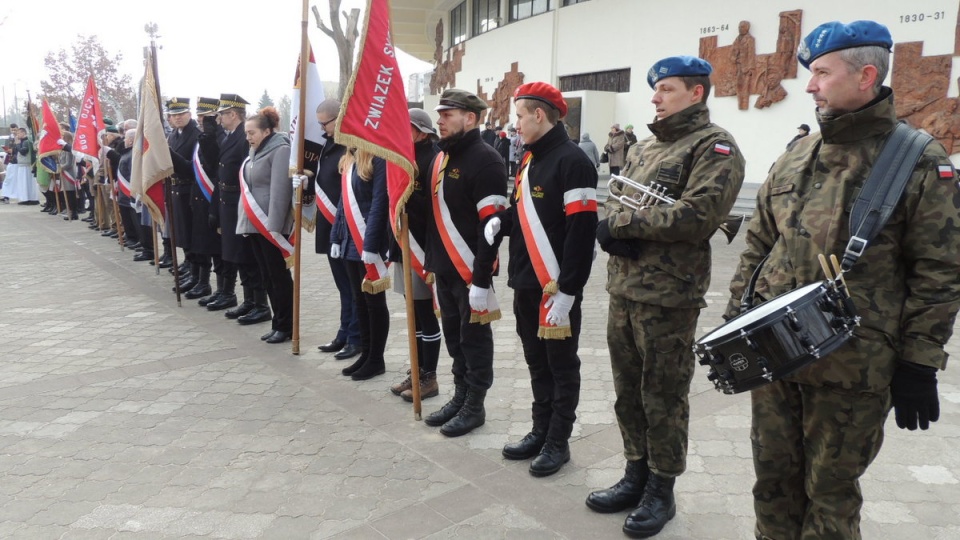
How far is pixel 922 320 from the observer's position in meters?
2.05

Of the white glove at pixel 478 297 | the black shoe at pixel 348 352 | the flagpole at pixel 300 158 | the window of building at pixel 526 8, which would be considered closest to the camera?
the white glove at pixel 478 297

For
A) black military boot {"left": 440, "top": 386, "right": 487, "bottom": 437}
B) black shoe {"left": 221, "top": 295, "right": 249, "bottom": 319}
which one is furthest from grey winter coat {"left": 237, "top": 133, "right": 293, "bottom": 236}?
black military boot {"left": 440, "top": 386, "right": 487, "bottom": 437}

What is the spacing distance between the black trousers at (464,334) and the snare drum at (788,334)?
2.16 meters

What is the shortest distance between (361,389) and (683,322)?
2806 mm

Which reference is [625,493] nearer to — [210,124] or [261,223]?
[261,223]

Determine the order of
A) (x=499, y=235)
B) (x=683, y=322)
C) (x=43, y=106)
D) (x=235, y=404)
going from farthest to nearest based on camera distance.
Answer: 1. (x=43, y=106)
2. (x=235, y=404)
3. (x=499, y=235)
4. (x=683, y=322)

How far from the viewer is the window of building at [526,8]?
2539 centimetres

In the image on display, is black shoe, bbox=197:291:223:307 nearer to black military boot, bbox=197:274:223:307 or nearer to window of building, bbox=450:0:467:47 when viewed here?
black military boot, bbox=197:274:223:307

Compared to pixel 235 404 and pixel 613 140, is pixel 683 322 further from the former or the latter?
pixel 613 140

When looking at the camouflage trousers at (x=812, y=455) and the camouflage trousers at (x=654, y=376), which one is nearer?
the camouflage trousers at (x=812, y=455)

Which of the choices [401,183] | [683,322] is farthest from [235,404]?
[683,322]

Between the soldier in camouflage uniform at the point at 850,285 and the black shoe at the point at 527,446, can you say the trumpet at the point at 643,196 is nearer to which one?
the soldier in camouflage uniform at the point at 850,285

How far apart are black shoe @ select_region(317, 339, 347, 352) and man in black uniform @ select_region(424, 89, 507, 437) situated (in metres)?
1.94

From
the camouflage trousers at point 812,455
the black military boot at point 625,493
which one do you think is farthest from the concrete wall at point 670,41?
the camouflage trousers at point 812,455
